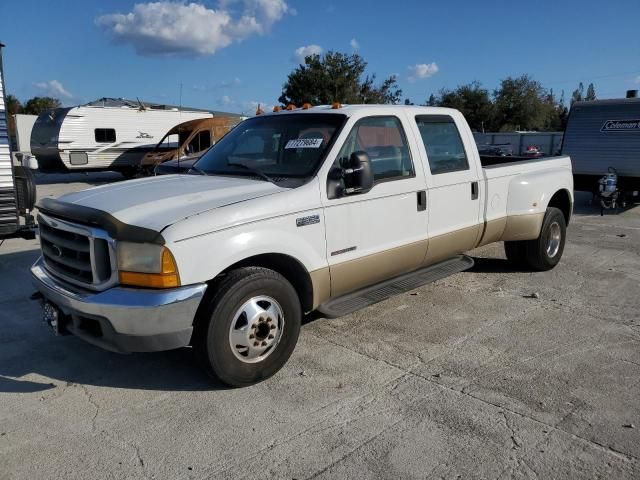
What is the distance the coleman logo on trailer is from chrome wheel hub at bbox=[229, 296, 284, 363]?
10.9m

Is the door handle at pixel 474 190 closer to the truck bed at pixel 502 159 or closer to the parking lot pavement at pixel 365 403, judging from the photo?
the parking lot pavement at pixel 365 403

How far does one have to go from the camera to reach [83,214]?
141 inches

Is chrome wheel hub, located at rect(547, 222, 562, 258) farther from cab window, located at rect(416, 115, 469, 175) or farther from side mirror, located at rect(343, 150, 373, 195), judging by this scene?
side mirror, located at rect(343, 150, 373, 195)

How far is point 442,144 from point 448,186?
43 cm

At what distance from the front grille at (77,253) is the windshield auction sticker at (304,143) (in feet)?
5.71

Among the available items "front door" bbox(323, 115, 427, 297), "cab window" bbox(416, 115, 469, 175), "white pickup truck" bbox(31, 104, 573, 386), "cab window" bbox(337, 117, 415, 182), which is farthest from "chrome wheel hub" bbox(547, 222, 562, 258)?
"cab window" bbox(337, 117, 415, 182)

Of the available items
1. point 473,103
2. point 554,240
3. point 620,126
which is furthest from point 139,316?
point 473,103

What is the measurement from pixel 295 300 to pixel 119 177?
21767 mm

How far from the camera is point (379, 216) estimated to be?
4.54m

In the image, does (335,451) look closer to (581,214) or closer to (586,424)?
(586,424)

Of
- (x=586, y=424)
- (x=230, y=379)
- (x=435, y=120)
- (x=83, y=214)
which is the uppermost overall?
(x=435, y=120)

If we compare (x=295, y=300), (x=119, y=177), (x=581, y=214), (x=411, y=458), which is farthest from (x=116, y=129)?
(x=411, y=458)

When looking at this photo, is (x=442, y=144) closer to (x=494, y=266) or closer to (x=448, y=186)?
(x=448, y=186)

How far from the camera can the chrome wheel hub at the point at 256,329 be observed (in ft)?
12.0
